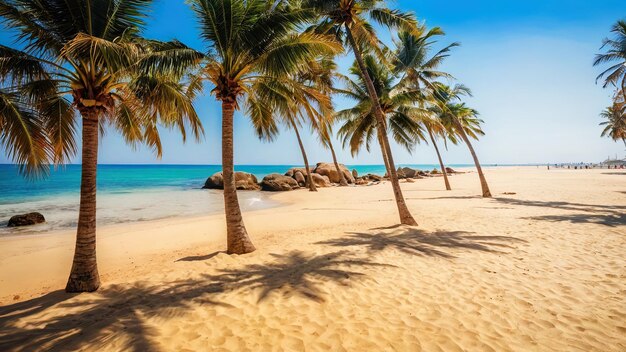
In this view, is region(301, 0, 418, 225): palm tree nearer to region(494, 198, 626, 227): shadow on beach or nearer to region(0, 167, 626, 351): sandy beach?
region(0, 167, 626, 351): sandy beach

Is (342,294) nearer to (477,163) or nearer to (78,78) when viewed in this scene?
(78,78)

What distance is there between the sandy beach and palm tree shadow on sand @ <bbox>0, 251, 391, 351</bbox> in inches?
1.0

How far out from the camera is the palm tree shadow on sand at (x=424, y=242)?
23.3ft

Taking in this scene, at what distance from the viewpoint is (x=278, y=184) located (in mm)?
29281

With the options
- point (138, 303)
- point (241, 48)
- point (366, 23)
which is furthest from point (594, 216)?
point (138, 303)

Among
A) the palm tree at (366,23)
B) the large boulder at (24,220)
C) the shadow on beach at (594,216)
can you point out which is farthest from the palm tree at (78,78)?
the shadow on beach at (594,216)

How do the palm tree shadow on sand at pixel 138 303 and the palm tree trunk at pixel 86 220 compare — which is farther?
the palm tree trunk at pixel 86 220

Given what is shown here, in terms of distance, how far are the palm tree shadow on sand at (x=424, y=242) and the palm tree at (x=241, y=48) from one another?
10.8ft

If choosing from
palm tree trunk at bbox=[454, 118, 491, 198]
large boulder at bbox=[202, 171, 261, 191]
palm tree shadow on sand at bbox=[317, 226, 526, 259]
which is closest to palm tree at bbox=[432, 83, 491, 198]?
palm tree trunk at bbox=[454, 118, 491, 198]

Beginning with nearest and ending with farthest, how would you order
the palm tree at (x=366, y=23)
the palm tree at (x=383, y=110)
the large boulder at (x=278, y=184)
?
1. the palm tree at (x=366, y=23)
2. the palm tree at (x=383, y=110)
3. the large boulder at (x=278, y=184)

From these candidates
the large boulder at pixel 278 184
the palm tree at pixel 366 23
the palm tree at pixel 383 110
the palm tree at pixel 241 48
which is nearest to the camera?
the palm tree at pixel 241 48

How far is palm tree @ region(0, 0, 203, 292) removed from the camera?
4.81 m

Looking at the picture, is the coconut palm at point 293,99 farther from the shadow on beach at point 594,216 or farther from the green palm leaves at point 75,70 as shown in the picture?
the shadow on beach at point 594,216

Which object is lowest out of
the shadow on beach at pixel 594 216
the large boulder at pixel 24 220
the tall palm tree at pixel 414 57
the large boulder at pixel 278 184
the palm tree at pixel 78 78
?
the large boulder at pixel 24 220
